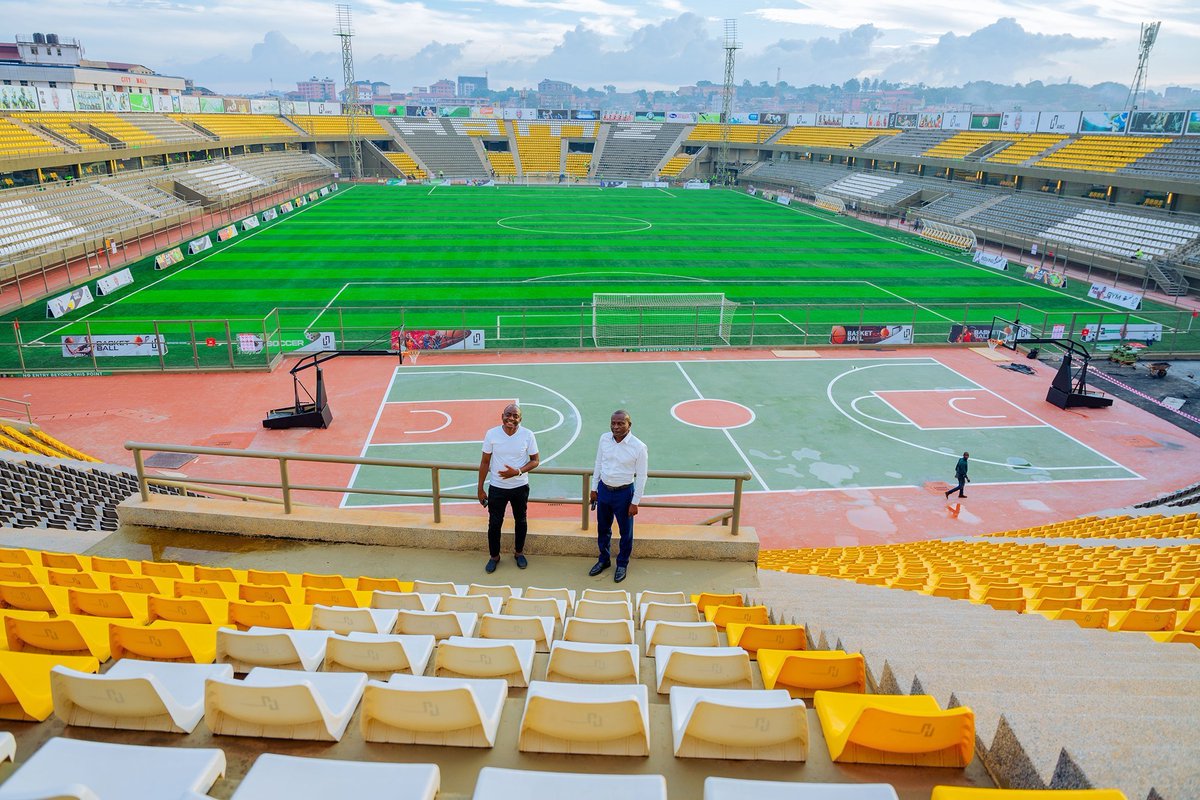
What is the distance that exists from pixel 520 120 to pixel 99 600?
105929mm

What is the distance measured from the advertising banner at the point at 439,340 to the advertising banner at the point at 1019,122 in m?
57.7

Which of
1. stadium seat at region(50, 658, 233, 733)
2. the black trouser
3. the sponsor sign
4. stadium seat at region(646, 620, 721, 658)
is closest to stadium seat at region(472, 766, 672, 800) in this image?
stadium seat at region(50, 658, 233, 733)

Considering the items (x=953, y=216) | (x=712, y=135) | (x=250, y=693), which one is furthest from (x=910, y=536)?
(x=712, y=135)

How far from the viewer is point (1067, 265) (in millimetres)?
46156

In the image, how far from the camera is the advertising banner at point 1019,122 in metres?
63.3

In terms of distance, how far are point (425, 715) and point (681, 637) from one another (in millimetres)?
2254

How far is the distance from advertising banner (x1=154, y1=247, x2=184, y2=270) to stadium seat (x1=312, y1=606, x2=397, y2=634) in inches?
1601

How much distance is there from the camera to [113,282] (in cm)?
3522

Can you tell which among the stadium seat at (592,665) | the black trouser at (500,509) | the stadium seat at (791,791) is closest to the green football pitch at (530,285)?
the black trouser at (500,509)

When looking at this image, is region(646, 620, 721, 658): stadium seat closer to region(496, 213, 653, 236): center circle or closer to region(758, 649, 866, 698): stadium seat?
region(758, 649, 866, 698): stadium seat

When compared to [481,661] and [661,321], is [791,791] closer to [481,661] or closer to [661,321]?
[481,661]

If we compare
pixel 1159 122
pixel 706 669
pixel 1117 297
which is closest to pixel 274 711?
pixel 706 669

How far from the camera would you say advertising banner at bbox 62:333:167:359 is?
24.2m

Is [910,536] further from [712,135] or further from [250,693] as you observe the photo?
[712,135]
